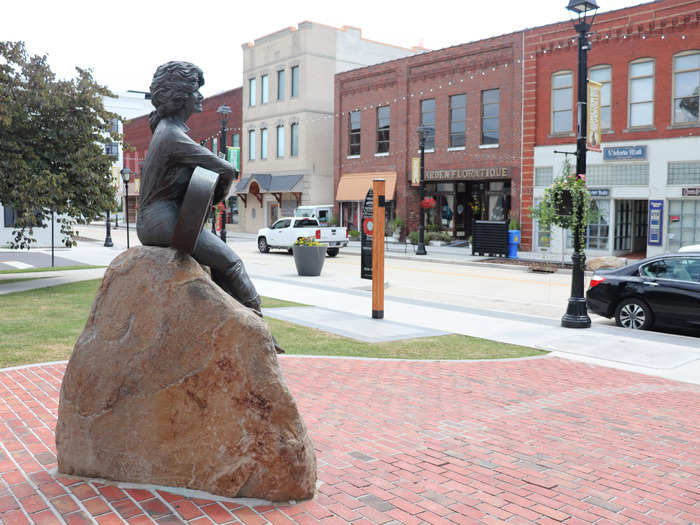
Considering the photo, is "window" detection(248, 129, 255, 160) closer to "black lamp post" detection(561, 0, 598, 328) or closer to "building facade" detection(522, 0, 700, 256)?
"building facade" detection(522, 0, 700, 256)

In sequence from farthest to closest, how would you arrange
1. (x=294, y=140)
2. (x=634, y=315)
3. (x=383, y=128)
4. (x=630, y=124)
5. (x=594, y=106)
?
(x=294, y=140)
(x=383, y=128)
(x=630, y=124)
(x=594, y=106)
(x=634, y=315)

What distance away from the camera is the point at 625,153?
2773 cm

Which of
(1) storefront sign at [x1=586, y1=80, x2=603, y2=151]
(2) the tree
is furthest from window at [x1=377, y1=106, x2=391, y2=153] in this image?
(2) the tree

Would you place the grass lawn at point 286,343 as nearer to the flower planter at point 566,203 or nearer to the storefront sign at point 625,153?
the flower planter at point 566,203

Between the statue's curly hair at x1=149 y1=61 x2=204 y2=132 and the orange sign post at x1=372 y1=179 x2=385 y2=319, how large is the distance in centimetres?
764

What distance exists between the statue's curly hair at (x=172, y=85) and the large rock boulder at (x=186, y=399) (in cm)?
123

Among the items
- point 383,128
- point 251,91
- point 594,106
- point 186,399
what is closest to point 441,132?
point 383,128

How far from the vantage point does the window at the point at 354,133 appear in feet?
135

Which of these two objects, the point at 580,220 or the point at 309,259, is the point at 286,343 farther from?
the point at 309,259

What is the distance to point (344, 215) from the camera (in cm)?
4250

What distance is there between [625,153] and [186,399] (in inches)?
1067

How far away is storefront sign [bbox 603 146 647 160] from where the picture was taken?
27.3m

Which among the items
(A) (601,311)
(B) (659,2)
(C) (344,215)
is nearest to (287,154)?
(C) (344,215)

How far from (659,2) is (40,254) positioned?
2819 cm
